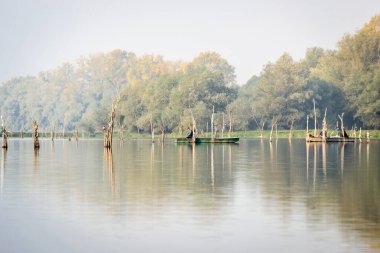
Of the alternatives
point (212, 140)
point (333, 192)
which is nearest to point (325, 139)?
point (212, 140)

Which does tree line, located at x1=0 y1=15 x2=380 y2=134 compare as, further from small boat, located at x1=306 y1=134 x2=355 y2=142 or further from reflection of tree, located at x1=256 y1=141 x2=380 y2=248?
reflection of tree, located at x1=256 y1=141 x2=380 y2=248

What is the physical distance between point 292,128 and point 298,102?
284 inches

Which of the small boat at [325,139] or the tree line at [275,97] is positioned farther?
the tree line at [275,97]

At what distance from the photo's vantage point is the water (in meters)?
18.5

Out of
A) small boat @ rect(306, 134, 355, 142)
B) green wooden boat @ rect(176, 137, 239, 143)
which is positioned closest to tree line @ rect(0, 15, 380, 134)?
small boat @ rect(306, 134, 355, 142)

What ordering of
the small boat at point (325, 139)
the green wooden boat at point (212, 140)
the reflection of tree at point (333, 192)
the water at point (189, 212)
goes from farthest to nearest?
the small boat at point (325, 139), the green wooden boat at point (212, 140), the reflection of tree at point (333, 192), the water at point (189, 212)

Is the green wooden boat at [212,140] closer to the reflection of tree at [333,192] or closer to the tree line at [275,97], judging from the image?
the tree line at [275,97]

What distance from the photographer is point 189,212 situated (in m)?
23.7

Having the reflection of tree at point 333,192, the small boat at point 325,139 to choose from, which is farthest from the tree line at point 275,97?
the reflection of tree at point 333,192

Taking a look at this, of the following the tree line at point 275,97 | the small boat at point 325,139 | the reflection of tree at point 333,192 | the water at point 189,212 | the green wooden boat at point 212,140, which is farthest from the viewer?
the tree line at point 275,97

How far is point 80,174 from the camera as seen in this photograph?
4072 cm

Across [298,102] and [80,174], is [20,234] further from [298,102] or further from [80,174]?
[298,102]

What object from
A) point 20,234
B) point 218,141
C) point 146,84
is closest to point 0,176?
point 20,234

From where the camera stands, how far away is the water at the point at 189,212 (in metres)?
18.5
